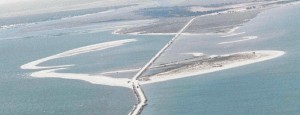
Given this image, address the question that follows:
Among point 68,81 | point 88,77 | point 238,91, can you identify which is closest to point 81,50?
point 88,77

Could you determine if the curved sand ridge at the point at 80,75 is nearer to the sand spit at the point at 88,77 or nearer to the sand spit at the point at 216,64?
the sand spit at the point at 88,77

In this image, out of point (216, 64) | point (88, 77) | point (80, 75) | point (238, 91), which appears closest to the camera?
point (238, 91)

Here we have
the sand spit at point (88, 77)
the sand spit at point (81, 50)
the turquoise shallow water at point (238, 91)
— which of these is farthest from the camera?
the sand spit at point (81, 50)

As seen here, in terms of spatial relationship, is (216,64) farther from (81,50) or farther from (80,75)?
(81,50)

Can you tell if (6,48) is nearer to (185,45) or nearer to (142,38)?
(142,38)

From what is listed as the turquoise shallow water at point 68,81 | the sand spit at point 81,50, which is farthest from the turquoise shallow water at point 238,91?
the sand spit at point 81,50
